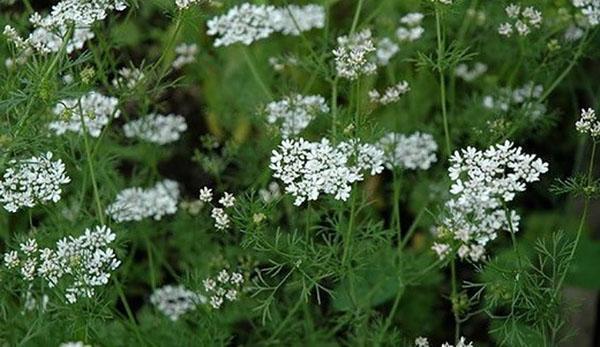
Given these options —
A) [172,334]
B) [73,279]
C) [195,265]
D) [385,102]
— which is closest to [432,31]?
[385,102]

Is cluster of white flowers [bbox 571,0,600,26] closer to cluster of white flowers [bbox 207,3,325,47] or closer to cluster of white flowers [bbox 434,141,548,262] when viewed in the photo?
cluster of white flowers [bbox 434,141,548,262]

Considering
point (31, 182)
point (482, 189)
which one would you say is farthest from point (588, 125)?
point (31, 182)

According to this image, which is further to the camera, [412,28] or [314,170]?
[412,28]

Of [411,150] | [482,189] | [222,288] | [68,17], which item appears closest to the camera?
[482,189]

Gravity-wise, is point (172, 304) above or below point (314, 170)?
below

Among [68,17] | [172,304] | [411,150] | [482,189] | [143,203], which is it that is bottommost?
[172,304]

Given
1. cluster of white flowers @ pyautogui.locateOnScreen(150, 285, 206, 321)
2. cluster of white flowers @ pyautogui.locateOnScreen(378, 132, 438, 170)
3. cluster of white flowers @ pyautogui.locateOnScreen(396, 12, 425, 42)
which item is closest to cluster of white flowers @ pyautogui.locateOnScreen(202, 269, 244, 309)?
cluster of white flowers @ pyautogui.locateOnScreen(150, 285, 206, 321)

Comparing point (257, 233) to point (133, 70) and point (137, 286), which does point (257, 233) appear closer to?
point (133, 70)

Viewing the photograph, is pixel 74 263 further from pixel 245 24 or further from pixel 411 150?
pixel 411 150
